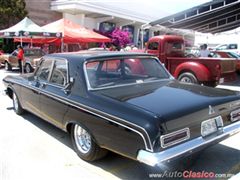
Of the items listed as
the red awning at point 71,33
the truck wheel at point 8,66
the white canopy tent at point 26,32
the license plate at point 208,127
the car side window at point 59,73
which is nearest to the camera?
the license plate at point 208,127

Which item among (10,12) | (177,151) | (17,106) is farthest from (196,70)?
(10,12)

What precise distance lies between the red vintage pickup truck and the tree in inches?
692

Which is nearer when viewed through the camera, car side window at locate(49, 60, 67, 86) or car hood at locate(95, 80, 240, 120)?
car hood at locate(95, 80, 240, 120)

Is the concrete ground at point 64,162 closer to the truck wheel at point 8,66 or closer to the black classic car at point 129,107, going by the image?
the black classic car at point 129,107

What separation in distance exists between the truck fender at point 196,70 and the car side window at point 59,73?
20.6 feet

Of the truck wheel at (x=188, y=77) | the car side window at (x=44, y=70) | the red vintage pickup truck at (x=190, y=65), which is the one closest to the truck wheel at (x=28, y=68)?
the red vintage pickup truck at (x=190, y=65)

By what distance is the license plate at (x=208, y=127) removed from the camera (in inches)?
158

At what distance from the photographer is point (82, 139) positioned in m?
4.78

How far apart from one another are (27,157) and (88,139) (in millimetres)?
1040

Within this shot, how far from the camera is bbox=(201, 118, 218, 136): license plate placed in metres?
4.01

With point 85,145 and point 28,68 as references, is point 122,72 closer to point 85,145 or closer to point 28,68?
point 85,145

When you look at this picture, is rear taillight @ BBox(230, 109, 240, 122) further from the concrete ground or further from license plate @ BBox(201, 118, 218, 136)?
the concrete ground

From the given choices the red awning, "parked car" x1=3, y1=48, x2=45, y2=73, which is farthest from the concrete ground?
the red awning

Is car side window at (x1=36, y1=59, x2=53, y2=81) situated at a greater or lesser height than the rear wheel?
greater
